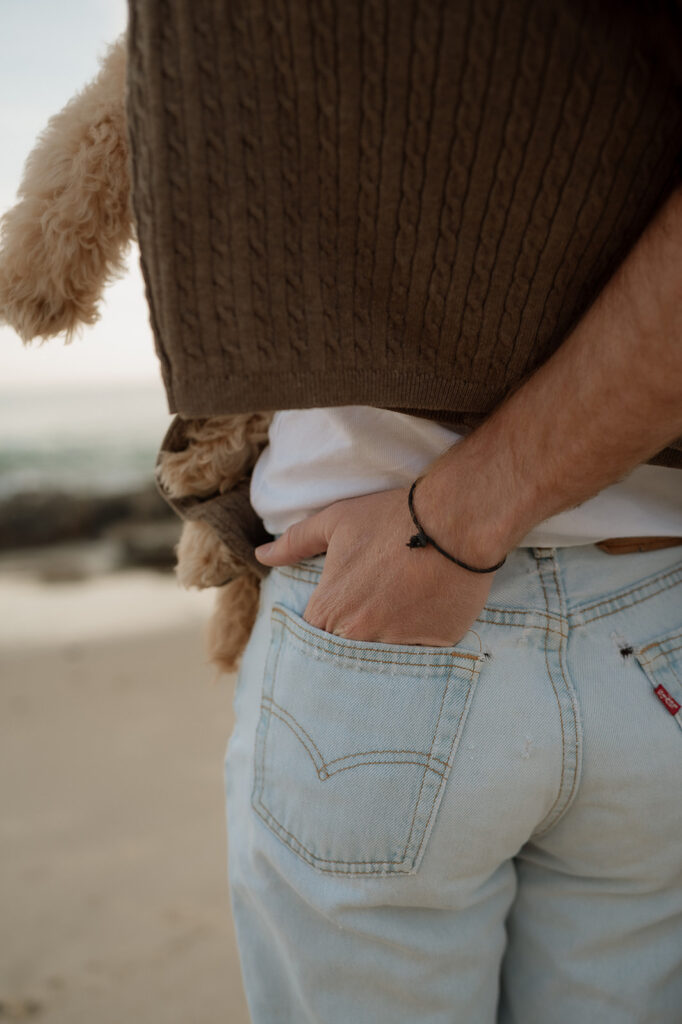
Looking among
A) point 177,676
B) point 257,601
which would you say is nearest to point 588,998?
point 257,601

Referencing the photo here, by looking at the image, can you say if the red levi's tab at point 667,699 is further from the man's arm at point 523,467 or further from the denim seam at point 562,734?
the man's arm at point 523,467

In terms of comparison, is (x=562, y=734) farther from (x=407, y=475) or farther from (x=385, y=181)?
(x=385, y=181)

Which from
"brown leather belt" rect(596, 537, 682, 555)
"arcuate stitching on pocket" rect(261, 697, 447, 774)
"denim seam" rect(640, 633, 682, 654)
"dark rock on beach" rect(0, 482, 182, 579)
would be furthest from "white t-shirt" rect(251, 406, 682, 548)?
"dark rock on beach" rect(0, 482, 182, 579)

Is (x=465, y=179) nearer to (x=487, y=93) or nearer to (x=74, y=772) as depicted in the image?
(x=487, y=93)

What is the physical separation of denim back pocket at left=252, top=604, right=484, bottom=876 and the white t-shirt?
0.19 metres

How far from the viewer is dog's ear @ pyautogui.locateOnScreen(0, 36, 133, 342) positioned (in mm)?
921

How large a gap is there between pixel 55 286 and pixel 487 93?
1.83 ft

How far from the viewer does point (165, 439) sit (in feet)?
4.05

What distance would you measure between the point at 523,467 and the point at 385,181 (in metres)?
0.32

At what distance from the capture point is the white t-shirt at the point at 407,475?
3.06 feet

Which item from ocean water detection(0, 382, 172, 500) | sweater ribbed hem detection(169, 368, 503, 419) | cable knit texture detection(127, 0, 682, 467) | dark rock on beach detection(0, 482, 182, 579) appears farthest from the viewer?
ocean water detection(0, 382, 172, 500)

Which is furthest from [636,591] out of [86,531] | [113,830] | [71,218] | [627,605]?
[86,531]

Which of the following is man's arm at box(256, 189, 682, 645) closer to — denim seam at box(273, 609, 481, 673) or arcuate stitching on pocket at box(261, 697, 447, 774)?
denim seam at box(273, 609, 481, 673)

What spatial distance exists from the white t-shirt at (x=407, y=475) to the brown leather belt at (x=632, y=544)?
0.02m
